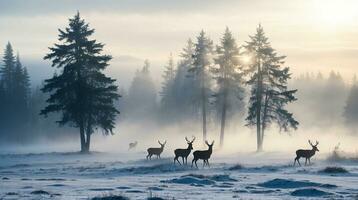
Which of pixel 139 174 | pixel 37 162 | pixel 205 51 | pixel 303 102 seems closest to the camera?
pixel 139 174

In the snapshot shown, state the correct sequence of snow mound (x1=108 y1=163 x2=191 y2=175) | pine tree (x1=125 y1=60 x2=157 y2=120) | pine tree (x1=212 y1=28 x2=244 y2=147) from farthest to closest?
pine tree (x1=125 y1=60 x2=157 y2=120) → pine tree (x1=212 y1=28 x2=244 y2=147) → snow mound (x1=108 y1=163 x2=191 y2=175)

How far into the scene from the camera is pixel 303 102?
128 meters

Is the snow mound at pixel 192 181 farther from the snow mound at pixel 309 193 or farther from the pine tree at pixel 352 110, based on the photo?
the pine tree at pixel 352 110

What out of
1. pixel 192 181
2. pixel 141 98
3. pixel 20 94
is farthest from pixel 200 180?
pixel 141 98

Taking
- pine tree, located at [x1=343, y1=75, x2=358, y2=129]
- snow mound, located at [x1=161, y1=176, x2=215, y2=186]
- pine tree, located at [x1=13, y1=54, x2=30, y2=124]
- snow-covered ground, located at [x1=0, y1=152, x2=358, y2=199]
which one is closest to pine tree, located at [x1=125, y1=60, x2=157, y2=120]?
pine tree, located at [x1=13, y1=54, x2=30, y2=124]

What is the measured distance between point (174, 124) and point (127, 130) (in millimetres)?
15291

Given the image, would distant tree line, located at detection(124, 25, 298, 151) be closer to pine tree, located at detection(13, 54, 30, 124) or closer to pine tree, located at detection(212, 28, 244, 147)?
pine tree, located at detection(212, 28, 244, 147)

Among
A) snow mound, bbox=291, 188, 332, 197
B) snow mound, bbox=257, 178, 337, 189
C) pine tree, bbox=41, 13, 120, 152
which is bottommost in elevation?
snow mound, bbox=291, 188, 332, 197

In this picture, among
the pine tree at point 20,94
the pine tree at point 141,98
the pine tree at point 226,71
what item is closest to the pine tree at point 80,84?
the pine tree at point 226,71

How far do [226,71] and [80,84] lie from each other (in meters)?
16.2

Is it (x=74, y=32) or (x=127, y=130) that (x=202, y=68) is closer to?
(x=74, y=32)

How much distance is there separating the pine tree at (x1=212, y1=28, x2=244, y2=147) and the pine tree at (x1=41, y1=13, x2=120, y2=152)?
1298 cm

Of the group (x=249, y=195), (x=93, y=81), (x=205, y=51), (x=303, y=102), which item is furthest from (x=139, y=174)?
(x=303, y=102)

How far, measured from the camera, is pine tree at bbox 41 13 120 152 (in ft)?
171
